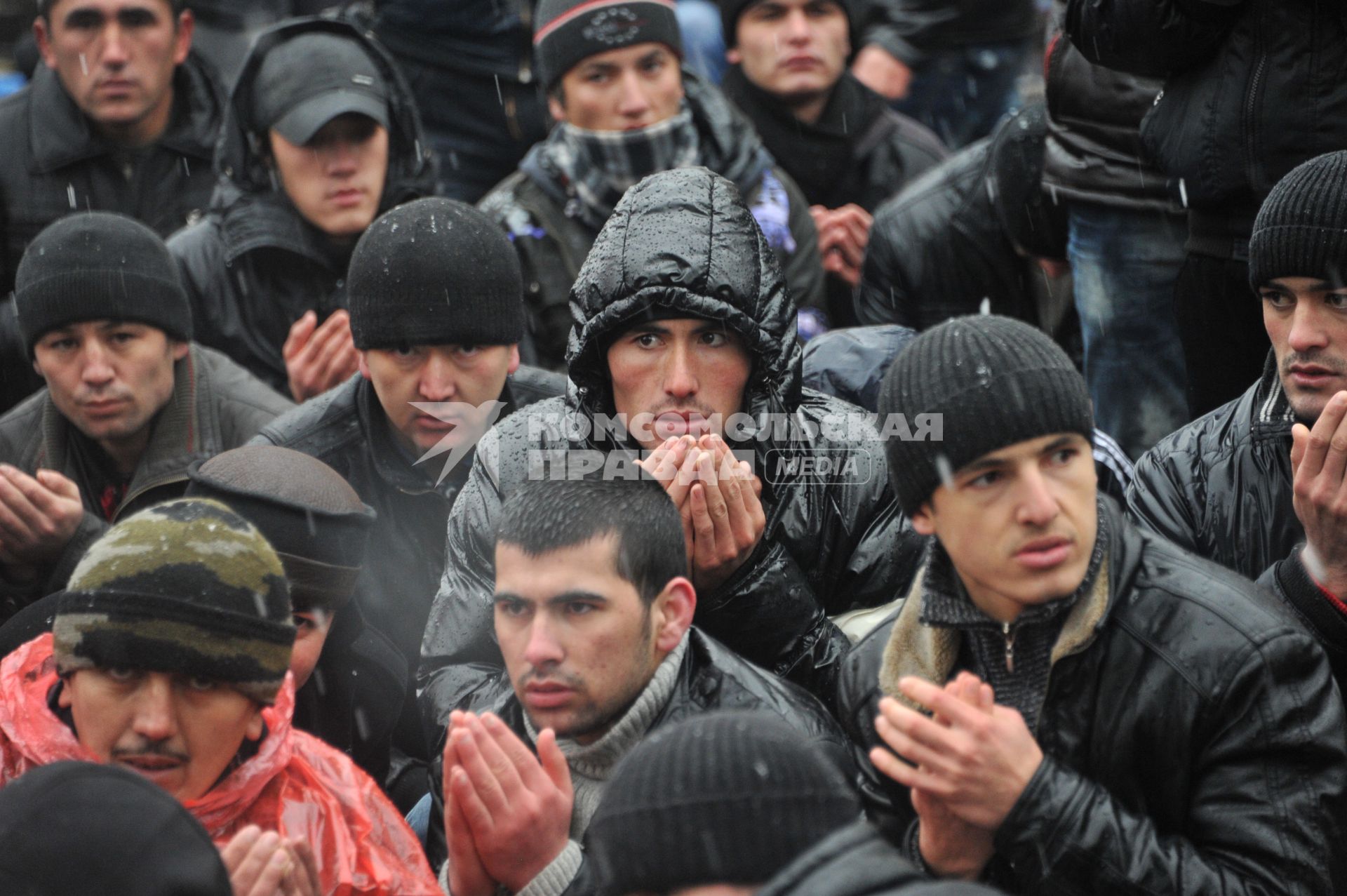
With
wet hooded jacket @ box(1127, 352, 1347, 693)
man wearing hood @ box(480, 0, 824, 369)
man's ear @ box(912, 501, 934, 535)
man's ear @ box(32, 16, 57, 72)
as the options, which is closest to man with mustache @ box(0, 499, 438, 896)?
man's ear @ box(912, 501, 934, 535)

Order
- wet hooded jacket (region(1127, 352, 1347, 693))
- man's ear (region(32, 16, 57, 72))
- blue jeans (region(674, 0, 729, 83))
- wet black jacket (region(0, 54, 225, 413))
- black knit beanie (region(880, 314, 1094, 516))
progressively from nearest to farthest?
black knit beanie (region(880, 314, 1094, 516))
wet hooded jacket (region(1127, 352, 1347, 693))
wet black jacket (region(0, 54, 225, 413))
man's ear (region(32, 16, 57, 72))
blue jeans (region(674, 0, 729, 83))

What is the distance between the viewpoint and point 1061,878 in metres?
3.26

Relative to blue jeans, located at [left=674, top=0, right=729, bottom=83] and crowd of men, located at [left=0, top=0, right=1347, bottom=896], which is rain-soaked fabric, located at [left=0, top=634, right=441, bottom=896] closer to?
crowd of men, located at [left=0, top=0, right=1347, bottom=896]

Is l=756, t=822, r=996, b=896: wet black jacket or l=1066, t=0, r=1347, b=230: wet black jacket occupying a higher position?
l=1066, t=0, r=1347, b=230: wet black jacket

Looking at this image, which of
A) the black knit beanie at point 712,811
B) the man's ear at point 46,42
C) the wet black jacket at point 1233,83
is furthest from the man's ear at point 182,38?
the black knit beanie at point 712,811

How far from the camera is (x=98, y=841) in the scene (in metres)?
2.89

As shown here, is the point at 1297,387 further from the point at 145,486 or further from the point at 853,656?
the point at 145,486

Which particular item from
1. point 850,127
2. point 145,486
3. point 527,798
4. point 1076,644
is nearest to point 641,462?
point 527,798

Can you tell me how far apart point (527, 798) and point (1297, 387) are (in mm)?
2009

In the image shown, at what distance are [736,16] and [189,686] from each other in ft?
16.1

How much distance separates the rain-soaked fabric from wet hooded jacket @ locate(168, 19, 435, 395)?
2911mm

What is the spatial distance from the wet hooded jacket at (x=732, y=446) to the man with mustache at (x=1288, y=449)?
0.72m

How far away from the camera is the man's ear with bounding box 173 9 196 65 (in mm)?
7508

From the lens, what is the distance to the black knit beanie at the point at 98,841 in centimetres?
285
